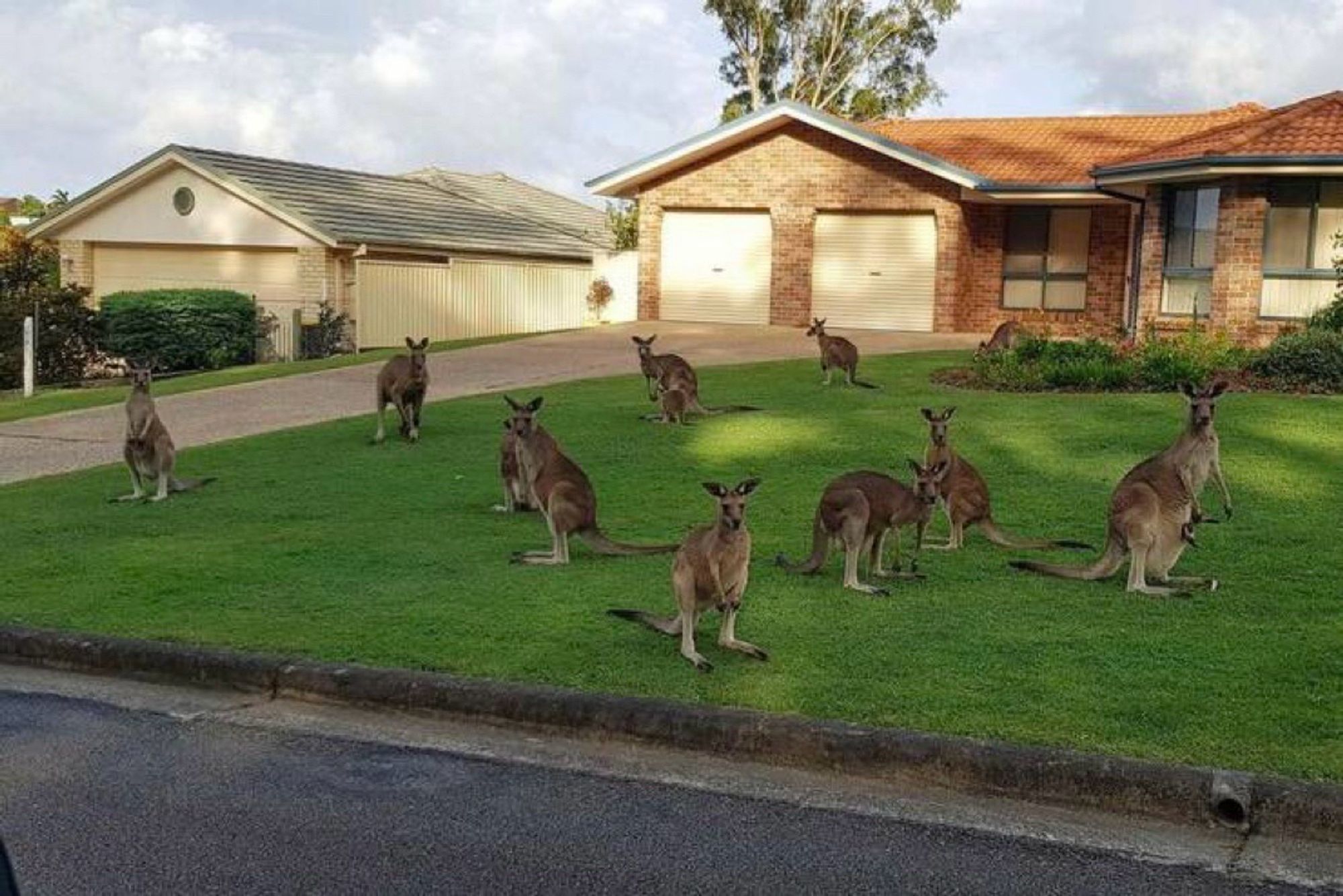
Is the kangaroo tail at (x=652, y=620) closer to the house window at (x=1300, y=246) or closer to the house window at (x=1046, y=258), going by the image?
the house window at (x=1300, y=246)

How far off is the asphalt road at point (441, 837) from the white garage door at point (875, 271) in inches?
985

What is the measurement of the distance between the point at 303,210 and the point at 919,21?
27.9 metres

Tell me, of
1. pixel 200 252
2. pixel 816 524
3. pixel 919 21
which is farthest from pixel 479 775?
pixel 919 21

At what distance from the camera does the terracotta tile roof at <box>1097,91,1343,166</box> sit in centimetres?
2112

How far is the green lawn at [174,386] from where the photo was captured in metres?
21.1

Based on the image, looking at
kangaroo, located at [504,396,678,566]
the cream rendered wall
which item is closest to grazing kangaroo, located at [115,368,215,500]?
kangaroo, located at [504,396,678,566]

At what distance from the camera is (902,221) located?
→ 99.5 feet

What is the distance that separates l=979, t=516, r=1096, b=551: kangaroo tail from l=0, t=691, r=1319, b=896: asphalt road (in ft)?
14.5

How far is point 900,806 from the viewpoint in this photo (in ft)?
18.6

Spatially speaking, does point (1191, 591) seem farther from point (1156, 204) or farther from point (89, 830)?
point (1156, 204)

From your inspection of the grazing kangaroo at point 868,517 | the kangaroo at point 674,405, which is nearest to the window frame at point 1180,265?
the kangaroo at point 674,405

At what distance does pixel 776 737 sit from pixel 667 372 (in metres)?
10.2

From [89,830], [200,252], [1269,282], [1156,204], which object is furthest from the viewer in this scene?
[200,252]

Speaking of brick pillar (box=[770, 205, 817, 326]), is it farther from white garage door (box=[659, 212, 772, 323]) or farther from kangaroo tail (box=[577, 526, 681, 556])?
kangaroo tail (box=[577, 526, 681, 556])
